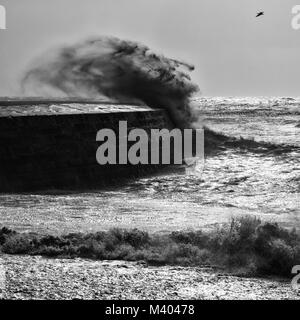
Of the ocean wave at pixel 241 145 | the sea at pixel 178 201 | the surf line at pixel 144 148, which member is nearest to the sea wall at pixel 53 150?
the surf line at pixel 144 148

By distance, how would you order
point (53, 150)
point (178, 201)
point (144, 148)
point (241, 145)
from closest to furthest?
1. point (178, 201)
2. point (53, 150)
3. point (144, 148)
4. point (241, 145)

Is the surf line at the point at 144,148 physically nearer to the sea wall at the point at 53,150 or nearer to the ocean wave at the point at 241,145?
the sea wall at the point at 53,150

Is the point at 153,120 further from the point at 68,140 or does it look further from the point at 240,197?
the point at 240,197

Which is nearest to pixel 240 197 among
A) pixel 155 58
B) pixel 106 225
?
pixel 106 225

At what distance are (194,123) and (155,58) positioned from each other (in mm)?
3426

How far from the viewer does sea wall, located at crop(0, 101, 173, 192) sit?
43.7ft

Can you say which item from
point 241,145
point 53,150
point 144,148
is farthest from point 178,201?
point 241,145

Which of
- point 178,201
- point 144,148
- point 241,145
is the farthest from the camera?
point 241,145

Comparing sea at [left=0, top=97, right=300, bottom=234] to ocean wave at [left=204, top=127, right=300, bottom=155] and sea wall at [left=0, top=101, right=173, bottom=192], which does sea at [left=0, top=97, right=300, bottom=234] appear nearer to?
sea wall at [left=0, top=101, right=173, bottom=192]

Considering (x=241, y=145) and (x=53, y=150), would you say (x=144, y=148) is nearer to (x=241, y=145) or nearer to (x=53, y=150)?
(x=53, y=150)

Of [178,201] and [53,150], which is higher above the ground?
[53,150]

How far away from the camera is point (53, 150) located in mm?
14234
